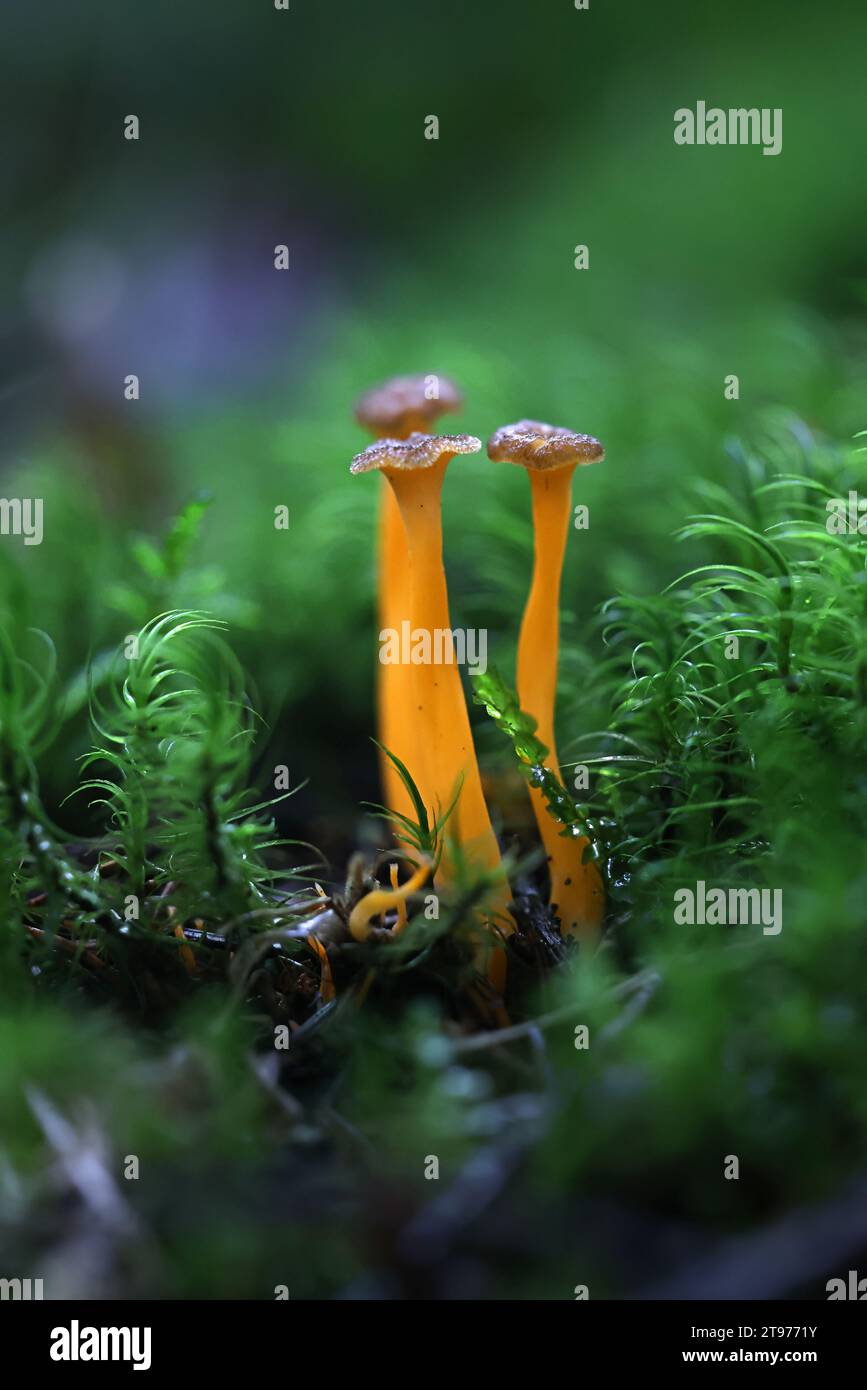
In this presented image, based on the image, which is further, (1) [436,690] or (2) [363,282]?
(2) [363,282]

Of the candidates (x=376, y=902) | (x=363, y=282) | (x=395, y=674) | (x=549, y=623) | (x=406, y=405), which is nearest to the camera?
(x=376, y=902)

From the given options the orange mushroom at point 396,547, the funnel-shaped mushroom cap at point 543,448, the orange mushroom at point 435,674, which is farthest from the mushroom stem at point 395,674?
the funnel-shaped mushroom cap at point 543,448

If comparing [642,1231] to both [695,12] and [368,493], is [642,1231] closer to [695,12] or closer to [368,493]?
[368,493]

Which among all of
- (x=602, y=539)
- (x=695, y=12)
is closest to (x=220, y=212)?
(x=695, y=12)

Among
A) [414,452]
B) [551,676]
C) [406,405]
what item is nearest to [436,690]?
[551,676]

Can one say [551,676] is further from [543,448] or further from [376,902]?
[376,902]

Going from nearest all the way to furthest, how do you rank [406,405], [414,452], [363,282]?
[414,452]
[406,405]
[363,282]

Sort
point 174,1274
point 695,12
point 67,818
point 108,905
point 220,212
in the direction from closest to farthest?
1. point 174,1274
2. point 108,905
3. point 67,818
4. point 695,12
5. point 220,212

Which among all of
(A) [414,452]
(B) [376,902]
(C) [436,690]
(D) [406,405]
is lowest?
(B) [376,902]
